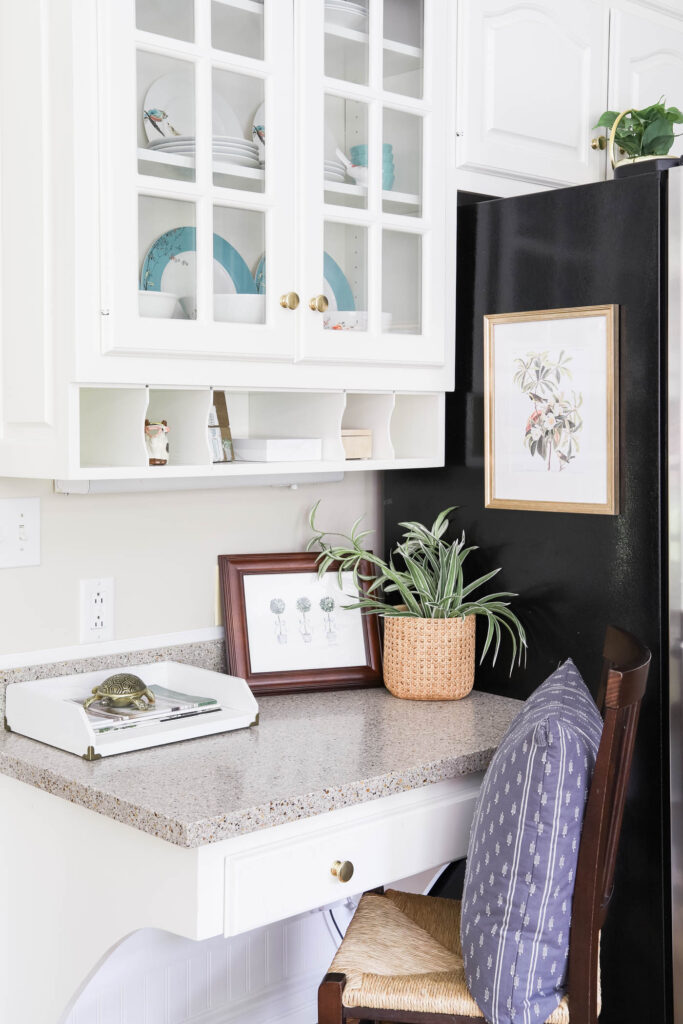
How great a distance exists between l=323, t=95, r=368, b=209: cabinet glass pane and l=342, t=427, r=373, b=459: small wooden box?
1.35ft

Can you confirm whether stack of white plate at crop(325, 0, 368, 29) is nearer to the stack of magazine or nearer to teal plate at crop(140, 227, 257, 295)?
teal plate at crop(140, 227, 257, 295)

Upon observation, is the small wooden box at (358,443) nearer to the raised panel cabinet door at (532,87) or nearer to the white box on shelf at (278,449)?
the white box on shelf at (278,449)

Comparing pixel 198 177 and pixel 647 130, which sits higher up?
pixel 647 130

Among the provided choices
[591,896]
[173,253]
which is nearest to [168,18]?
[173,253]

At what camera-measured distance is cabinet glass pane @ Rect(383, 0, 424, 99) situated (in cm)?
198

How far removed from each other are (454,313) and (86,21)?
847mm

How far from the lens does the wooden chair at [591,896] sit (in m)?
1.45

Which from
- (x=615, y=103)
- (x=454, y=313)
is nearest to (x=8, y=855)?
(x=454, y=313)

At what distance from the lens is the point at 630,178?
6.30ft

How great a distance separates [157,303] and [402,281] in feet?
1.73

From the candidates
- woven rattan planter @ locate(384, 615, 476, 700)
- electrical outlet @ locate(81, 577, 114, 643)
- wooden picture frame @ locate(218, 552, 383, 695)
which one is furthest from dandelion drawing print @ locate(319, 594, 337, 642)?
electrical outlet @ locate(81, 577, 114, 643)

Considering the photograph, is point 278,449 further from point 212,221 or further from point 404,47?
point 404,47

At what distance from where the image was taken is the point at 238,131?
1.80 meters

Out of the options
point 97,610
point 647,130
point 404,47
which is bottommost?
point 97,610
